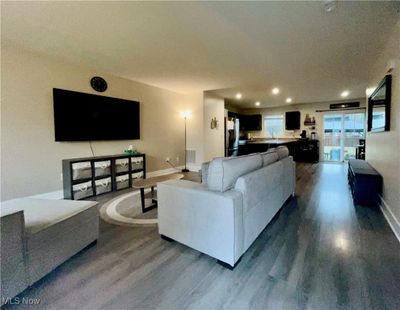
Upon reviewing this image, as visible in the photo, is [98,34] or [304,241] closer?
[304,241]

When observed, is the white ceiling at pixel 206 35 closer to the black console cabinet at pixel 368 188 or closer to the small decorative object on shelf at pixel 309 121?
the black console cabinet at pixel 368 188

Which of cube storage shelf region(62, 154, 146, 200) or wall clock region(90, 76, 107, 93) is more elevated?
wall clock region(90, 76, 107, 93)

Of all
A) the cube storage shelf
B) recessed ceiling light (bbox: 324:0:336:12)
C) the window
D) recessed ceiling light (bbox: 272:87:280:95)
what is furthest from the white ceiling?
the window

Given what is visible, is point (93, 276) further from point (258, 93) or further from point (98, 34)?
point (258, 93)

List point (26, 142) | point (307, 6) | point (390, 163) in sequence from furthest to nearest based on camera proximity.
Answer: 1. point (26, 142)
2. point (390, 163)
3. point (307, 6)

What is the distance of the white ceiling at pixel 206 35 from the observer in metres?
2.11

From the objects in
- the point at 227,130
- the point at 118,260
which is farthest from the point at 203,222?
the point at 227,130

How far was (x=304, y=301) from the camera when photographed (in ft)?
4.44

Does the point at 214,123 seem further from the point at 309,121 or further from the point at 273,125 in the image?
the point at 309,121

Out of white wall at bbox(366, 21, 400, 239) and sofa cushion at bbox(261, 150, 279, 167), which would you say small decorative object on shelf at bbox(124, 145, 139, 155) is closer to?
sofa cushion at bbox(261, 150, 279, 167)

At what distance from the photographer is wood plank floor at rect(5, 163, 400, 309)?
1.36 metres

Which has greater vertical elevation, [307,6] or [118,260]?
[307,6]

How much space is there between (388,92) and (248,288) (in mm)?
3002

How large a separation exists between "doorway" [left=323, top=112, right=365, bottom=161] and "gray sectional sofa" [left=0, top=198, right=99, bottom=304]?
8744mm
